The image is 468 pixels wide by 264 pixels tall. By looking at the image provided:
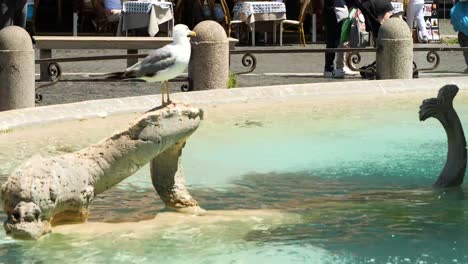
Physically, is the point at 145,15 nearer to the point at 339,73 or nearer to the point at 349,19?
the point at 349,19

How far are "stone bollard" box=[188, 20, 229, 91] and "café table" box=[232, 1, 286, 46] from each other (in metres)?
9.03

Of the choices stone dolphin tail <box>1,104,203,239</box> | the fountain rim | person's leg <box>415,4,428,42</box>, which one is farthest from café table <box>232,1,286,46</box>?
stone dolphin tail <box>1,104,203,239</box>

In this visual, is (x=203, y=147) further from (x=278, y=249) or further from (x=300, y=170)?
(x=278, y=249)

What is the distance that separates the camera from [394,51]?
588 inches

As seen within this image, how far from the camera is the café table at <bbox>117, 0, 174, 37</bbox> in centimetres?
2155

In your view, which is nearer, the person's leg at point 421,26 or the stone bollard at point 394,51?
the stone bollard at point 394,51

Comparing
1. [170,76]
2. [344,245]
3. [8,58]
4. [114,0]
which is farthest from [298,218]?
[114,0]

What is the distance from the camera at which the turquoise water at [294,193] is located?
6.50 metres

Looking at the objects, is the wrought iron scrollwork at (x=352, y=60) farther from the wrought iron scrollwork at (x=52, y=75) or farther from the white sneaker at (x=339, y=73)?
the wrought iron scrollwork at (x=52, y=75)

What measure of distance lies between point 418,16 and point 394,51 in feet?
32.5

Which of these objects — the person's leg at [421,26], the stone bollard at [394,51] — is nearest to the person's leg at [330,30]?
the stone bollard at [394,51]

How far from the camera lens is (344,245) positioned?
6637 mm

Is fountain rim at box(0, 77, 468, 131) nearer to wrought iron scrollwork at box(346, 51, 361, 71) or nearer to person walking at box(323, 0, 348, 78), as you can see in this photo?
wrought iron scrollwork at box(346, 51, 361, 71)

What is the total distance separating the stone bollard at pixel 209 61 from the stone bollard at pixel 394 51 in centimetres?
197
